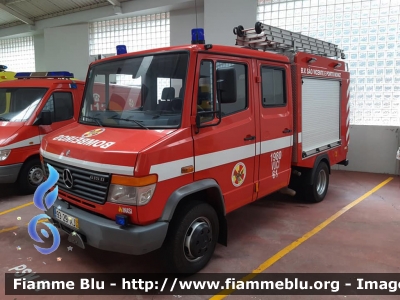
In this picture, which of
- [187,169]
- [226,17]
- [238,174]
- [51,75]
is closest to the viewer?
[187,169]

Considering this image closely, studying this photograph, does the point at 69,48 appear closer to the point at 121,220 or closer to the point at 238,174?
the point at 238,174

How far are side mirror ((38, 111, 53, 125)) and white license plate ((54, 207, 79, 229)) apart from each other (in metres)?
3.10

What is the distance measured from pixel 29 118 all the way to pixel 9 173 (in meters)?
1.03

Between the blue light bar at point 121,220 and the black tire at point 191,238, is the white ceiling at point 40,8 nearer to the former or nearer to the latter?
the black tire at point 191,238

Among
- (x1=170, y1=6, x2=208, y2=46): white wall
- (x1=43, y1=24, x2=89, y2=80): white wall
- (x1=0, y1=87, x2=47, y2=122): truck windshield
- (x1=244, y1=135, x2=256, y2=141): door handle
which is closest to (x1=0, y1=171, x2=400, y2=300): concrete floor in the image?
(x1=244, y1=135, x2=256, y2=141): door handle

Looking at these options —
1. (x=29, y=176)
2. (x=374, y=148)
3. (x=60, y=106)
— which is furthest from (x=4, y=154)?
(x=374, y=148)

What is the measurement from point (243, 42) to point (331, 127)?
7.40 feet

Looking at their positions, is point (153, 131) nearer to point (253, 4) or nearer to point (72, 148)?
point (72, 148)

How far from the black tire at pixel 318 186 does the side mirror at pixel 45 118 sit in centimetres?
472

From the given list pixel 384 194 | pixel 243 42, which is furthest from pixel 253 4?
pixel 384 194

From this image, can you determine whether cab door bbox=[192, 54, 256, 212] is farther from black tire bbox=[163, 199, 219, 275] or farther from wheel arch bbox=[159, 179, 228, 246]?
black tire bbox=[163, 199, 219, 275]

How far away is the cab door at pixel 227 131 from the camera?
3.15 meters

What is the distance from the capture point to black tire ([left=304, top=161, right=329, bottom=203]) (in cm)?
533

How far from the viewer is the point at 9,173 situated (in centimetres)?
550
